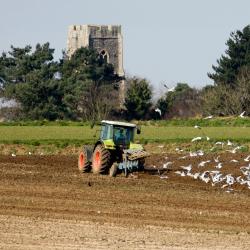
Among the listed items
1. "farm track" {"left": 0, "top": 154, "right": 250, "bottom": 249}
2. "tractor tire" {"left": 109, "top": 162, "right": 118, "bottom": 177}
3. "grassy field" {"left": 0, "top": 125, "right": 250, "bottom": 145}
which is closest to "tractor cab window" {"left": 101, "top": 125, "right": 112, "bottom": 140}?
"tractor tire" {"left": 109, "top": 162, "right": 118, "bottom": 177}

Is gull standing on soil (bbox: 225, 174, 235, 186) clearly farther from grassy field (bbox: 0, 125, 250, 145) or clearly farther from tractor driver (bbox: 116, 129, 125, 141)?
grassy field (bbox: 0, 125, 250, 145)

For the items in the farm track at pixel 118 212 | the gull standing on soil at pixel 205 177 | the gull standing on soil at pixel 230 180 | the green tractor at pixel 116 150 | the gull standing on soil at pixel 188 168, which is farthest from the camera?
the gull standing on soil at pixel 188 168

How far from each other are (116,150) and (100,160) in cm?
52

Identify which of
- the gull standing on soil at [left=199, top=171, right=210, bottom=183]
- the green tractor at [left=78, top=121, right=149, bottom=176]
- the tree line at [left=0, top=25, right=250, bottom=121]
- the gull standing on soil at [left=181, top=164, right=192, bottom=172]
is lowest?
the gull standing on soil at [left=199, top=171, right=210, bottom=183]

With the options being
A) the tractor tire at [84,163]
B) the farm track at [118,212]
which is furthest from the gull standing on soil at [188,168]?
the tractor tire at [84,163]

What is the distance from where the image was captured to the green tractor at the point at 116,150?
30.8 m

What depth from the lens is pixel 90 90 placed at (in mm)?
103750

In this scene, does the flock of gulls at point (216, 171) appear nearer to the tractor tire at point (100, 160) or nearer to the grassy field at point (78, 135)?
the tractor tire at point (100, 160)

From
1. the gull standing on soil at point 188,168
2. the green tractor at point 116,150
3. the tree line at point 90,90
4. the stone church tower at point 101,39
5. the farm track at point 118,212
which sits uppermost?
the stone church tower at point 101,39

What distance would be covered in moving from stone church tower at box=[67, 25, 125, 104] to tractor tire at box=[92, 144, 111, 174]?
370 ft

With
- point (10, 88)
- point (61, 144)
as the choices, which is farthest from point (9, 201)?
point (10, 88)

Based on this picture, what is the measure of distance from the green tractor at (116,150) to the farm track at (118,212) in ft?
1.25

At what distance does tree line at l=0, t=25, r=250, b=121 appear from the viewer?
96.6 m

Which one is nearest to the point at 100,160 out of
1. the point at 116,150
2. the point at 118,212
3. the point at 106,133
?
the point at 116,150
